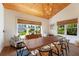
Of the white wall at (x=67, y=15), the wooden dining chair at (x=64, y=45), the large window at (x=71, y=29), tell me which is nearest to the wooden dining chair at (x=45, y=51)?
the wooden dining chair at (x=64, y=45)

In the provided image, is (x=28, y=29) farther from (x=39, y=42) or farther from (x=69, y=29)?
(x=69, y=29)

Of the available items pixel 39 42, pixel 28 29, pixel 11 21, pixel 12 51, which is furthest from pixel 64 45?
pixel 11 21

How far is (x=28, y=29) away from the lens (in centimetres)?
218

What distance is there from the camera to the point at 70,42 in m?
2.15

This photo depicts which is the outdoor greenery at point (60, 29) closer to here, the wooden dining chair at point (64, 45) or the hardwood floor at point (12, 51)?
the wooden dining chair at point (64, 45)

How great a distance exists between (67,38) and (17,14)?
1043 millimetres

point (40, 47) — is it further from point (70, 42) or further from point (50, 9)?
point (50, 9)

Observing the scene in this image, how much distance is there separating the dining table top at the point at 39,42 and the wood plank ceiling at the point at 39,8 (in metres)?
0.43

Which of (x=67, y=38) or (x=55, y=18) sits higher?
(x=55, y=18)

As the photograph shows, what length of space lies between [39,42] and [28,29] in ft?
1.07

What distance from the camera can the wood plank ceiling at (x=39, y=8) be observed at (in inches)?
81.3

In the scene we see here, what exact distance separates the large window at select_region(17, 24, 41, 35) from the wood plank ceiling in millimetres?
235

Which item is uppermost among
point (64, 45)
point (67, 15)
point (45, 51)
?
point (67, 15)

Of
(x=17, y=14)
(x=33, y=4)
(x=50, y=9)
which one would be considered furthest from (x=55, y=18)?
(x=17, y=14)
